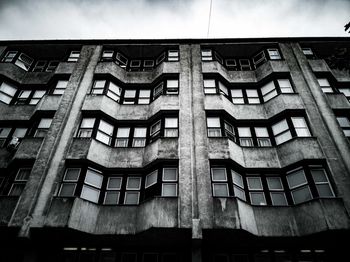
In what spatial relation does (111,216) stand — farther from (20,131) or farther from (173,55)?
(173,55)

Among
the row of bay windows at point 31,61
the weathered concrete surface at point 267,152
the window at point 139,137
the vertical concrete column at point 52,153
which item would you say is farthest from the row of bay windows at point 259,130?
the row of bay windows at point 31,61

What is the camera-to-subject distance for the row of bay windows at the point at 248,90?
17.0 metres

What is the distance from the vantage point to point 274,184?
44.4 feet

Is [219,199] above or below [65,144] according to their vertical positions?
below

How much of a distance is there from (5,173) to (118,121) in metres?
6.96

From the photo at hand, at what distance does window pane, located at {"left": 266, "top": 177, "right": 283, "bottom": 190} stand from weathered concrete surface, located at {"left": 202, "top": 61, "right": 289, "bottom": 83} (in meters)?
7.67

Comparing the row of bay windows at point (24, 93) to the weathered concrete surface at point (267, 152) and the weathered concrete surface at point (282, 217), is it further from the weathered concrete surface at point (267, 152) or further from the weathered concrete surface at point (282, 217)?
the weathered concrete surface at point (282, 217)

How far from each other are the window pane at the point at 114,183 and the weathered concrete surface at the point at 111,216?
1.36 m

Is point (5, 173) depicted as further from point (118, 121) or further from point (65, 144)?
point (118, 121)

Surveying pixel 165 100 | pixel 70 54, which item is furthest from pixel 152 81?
pixel 70 54

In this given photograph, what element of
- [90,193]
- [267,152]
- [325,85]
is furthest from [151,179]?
[325,85]

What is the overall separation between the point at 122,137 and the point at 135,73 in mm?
5822

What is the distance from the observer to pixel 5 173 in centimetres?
1431

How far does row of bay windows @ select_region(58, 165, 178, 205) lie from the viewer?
12.6 m
